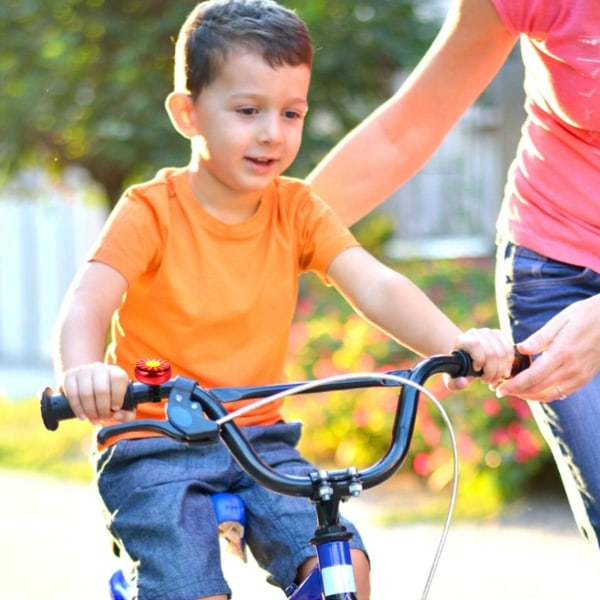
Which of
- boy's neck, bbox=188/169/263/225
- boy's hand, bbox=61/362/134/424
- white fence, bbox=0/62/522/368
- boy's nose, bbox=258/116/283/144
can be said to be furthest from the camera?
white fence, bbox=0/62/522/368

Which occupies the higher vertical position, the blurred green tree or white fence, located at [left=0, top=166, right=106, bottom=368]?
white fence, located at [left=0, top=166, right=106, bottom=368]

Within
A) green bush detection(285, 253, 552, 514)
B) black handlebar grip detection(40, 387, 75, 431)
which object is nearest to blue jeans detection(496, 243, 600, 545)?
black handlebar grip detection(40, 387, 75, 431)

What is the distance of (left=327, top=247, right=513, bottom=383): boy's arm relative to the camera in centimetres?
294

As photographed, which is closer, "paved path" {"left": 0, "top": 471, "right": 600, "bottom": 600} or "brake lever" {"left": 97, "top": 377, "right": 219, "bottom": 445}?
"brake lever" {"left": 97, "top": 377, "right": 219, "bottom": 445}

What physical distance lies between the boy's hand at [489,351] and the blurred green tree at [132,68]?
689cm

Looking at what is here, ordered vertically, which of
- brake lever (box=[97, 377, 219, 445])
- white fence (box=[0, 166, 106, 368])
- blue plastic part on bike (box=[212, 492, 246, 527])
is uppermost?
white fence (box=[0, 166, 106, 368])

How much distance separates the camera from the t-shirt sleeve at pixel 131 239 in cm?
294

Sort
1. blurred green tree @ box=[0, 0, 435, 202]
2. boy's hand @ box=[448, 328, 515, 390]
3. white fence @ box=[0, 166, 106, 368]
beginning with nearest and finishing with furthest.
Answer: boy's hand @ box=[448, 328, 515, 390]
blurred green tree @ box=[0, 0, 435, 202]
white fence @ box=[0, 166, 106, 368]

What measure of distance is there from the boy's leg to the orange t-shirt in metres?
0.13

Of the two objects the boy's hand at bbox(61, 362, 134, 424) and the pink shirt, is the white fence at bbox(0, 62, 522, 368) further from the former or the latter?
the boy's hand at bbox(61, 362, 134, 424)

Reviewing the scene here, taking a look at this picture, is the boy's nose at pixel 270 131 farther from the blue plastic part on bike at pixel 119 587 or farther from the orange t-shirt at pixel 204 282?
the blue plastic part on bike at pixel 119 587

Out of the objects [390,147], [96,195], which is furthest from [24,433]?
[390,147]

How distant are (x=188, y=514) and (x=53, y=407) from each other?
1.77 feet

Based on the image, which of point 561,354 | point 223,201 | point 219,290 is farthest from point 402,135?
point 561,354
